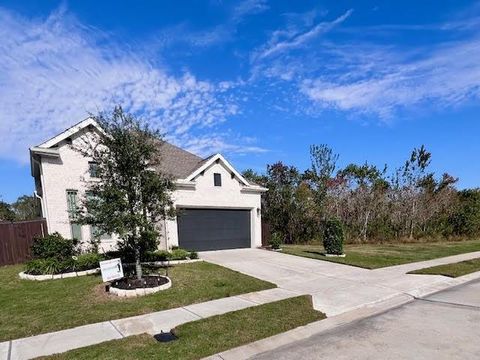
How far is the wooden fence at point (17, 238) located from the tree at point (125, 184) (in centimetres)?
611

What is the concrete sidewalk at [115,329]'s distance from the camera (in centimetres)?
535

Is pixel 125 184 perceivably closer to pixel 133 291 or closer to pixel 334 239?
pixel 133 291

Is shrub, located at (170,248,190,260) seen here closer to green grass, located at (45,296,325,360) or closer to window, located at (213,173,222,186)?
window, located at (213,173,222,186)

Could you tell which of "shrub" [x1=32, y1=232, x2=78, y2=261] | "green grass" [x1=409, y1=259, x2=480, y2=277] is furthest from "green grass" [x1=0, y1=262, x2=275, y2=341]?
"green grass" [x1=409, y1=259, x2=480, y2=277]

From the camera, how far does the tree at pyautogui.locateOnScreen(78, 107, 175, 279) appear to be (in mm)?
8648

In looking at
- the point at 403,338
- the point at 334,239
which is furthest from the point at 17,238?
the point at 403,338

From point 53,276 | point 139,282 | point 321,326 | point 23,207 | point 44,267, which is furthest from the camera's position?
point 23,207

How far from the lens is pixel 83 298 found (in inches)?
320

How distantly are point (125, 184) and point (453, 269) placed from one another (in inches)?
435

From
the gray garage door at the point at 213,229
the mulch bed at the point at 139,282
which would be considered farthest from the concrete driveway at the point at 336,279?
the mulch bed at the point at 139,282

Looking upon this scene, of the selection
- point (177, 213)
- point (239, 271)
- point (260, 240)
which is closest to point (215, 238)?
point (260, 240)

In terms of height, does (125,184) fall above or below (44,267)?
above

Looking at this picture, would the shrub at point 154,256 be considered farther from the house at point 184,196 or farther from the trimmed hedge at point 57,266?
the trimmed hedge at point 57,266

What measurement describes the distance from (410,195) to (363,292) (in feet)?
55.2
